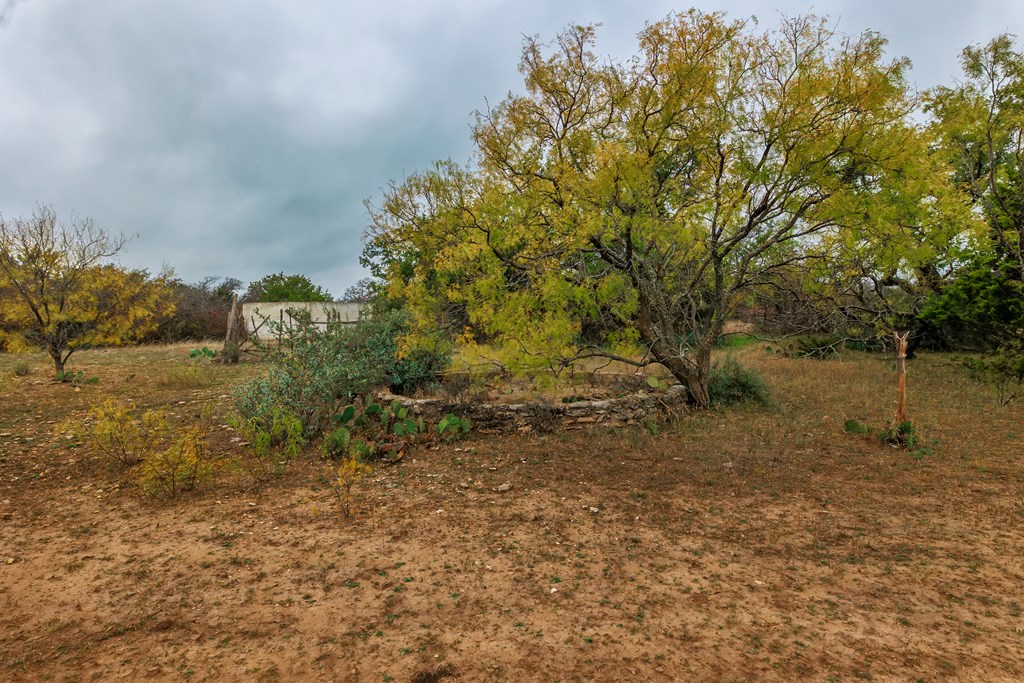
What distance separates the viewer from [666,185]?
26.6 feet

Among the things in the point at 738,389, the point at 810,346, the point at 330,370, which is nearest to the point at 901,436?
the point at 738,389

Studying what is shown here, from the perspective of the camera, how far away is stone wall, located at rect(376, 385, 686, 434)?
305 inches

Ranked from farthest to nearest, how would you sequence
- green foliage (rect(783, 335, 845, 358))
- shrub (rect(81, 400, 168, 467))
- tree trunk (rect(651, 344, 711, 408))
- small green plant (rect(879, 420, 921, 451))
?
1. green foliage (rect(783, 335, 845, 358))
2. tree trunk (rect(651, 344, 711, 408))
3. small green plant (rect(879, 420, 921, 451))
4. shrub (rect(81, 400, 168, 467))

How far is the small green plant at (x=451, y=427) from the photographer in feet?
24.0

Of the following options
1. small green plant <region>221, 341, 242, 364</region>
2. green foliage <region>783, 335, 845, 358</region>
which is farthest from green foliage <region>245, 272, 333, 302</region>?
green foliage <region>783, 335, 845, 358</region>

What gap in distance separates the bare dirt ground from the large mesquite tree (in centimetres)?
251

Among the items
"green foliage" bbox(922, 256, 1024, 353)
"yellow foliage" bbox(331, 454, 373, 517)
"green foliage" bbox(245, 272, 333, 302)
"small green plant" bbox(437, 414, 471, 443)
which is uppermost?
"green foliage" bbox(245, 272, 333, 302)

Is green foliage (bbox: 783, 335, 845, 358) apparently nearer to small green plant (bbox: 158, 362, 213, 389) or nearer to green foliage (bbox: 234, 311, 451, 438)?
green foliage (bbox: 234, 311, 451, 438)

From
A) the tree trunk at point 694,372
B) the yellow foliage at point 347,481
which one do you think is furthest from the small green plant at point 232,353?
the tree trunk at point 694,372

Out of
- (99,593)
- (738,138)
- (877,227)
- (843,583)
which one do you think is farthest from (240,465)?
(877,227)

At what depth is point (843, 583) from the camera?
355cm

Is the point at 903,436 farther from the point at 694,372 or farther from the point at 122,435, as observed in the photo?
the point at 122,435

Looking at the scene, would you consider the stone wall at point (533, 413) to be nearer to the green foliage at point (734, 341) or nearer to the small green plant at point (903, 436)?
the small green plant at point (903, 436)

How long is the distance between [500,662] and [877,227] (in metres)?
7.30
